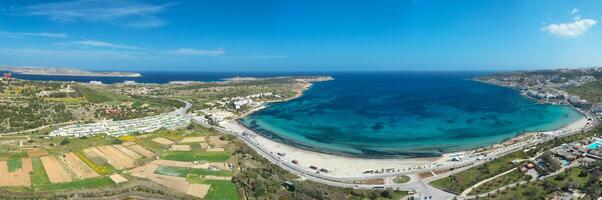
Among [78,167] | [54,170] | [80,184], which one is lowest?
[80,184]

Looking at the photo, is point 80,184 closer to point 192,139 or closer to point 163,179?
point 163,179

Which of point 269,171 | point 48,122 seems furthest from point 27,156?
point 269,171

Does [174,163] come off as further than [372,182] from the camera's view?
Yes

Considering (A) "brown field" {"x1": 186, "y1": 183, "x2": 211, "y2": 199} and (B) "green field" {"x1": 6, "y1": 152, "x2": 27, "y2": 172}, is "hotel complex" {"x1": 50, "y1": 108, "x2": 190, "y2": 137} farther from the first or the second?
(A) "brown field" {"x1": 186, "y1": 183, "x2": 211, "y2": 199}

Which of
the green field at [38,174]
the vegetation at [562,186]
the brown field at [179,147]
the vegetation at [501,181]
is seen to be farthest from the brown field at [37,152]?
the vegetation at [562,186]

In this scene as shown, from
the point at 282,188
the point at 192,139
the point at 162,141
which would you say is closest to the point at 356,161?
the point at 282,188

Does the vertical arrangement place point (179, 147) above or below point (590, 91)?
below
